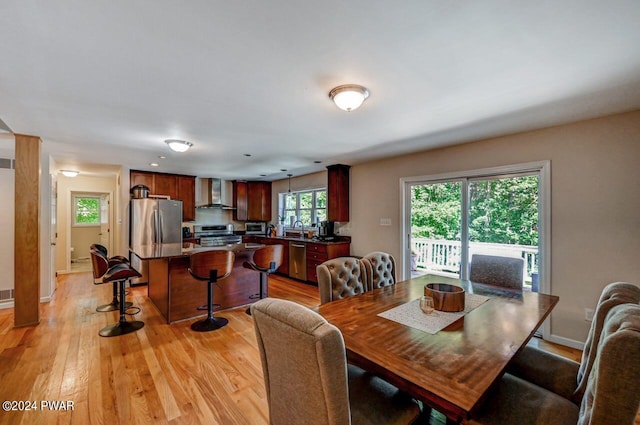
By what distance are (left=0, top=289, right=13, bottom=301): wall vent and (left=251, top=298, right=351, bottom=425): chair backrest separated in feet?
16.0

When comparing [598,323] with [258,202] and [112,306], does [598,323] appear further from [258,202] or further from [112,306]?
[258,202]

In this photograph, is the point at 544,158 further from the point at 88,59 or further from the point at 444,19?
the point at 88,59

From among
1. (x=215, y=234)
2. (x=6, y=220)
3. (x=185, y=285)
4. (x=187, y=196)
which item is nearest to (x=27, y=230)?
(x=6, y=220)

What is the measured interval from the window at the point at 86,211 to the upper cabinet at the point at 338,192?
6.68 metres

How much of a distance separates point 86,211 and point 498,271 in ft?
31.0

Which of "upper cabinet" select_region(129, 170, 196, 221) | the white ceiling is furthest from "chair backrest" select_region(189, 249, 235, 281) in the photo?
"upper cabinet" select_region(129, 170, 196, 221)

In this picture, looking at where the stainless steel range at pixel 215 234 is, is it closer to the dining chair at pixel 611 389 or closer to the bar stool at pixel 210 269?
the bar stool at pixel 210 269

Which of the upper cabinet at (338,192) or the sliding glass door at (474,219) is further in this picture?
the upper cabinet at (338,192)

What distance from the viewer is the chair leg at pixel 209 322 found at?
3.12 m

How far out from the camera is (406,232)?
4.32 meters

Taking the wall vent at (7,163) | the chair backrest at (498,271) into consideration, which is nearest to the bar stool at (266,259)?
the chair backrest at (498,271)

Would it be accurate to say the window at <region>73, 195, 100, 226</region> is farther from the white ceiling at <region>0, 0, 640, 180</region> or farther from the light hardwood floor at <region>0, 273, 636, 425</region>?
the white ceiling at <region>0, 0, 640, 180</region>

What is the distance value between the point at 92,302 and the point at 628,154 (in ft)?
22.1

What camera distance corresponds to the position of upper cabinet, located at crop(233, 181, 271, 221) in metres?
7.09
